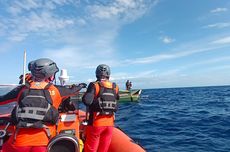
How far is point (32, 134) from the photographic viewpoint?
9.16ft

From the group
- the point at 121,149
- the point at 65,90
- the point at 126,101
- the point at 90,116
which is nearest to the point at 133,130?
the point at 121,149

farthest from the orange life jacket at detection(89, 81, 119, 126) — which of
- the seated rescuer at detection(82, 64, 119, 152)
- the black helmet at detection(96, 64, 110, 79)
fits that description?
the black helmet at detection(96, 64, 110, 79)

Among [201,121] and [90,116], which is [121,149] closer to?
[90,116]

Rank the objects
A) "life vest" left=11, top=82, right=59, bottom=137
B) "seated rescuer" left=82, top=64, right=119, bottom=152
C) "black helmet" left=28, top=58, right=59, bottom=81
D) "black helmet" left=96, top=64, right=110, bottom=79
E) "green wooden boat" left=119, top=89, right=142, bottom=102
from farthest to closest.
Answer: "green wooden boat" left=119, top=89, right=142, bottom=102
"black helmet" left=96, top=64, right=110, bottom=79
"seated rescuer" left=82, top=64, right=119, bottom=152
"black helmet" left=28, top=58, right=59, bottom=81
"life vest" left=11, top=82, right=59, bottom=137

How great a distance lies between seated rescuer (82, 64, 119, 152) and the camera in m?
4.27

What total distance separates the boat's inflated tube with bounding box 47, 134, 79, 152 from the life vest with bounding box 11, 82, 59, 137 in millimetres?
166

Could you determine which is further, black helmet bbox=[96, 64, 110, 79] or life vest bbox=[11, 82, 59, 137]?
black helmet bbox=[96, 64, 110, 79]

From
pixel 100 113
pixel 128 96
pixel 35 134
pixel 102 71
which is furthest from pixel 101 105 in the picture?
pixel 128 96

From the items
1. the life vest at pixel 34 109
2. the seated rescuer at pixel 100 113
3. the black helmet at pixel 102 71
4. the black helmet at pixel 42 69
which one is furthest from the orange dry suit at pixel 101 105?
the life vest at pixel 34 109

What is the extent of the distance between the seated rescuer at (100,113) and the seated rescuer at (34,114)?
4.36ft

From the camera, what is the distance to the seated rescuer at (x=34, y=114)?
2752 millimetres

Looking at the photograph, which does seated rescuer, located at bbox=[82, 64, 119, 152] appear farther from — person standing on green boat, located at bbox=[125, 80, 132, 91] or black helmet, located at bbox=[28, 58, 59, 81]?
person standing on green boat, located at bbox=[125, 80, 132, 91]

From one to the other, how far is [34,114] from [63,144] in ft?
1.61

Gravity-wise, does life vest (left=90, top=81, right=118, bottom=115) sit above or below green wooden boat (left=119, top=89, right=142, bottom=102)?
above
